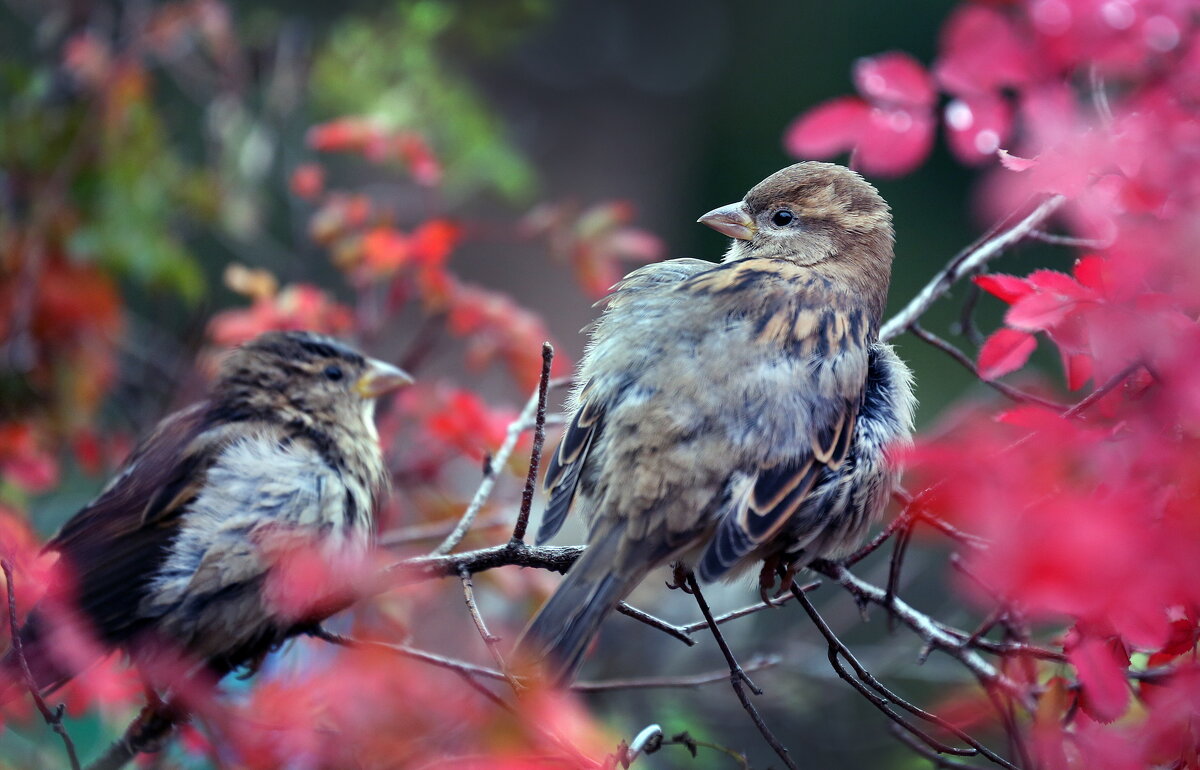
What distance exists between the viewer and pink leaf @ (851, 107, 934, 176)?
7.74 feet

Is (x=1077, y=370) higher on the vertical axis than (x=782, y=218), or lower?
lower

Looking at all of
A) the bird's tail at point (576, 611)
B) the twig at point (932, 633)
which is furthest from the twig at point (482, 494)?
the twig at point (932, 633)

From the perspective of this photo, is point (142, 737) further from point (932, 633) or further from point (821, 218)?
point (821, 218)

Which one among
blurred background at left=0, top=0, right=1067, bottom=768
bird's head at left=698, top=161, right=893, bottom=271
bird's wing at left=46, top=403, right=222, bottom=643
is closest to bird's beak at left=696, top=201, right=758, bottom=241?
bird's head at left=698, top=161, right=893, bottom=271

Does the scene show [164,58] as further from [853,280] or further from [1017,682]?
[1017,682]

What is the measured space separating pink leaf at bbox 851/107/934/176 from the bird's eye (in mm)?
303

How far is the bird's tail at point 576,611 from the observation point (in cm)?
164

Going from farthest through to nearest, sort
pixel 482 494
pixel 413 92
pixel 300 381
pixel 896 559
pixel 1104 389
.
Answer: pixel 413 92 < pixel 300 381 < pixel 482 494 < pixel 896 559 < pixel 1104 389

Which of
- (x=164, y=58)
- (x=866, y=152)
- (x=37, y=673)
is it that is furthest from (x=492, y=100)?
(x=37, y=673)

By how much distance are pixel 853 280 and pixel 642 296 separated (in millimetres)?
403

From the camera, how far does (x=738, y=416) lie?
1.81 meters

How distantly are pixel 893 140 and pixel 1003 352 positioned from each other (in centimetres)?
76

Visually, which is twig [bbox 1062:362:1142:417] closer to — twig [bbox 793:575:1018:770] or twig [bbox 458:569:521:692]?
twig [bbox 793:575:1018:770]

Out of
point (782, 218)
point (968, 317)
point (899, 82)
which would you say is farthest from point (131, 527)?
point (899, 82)
